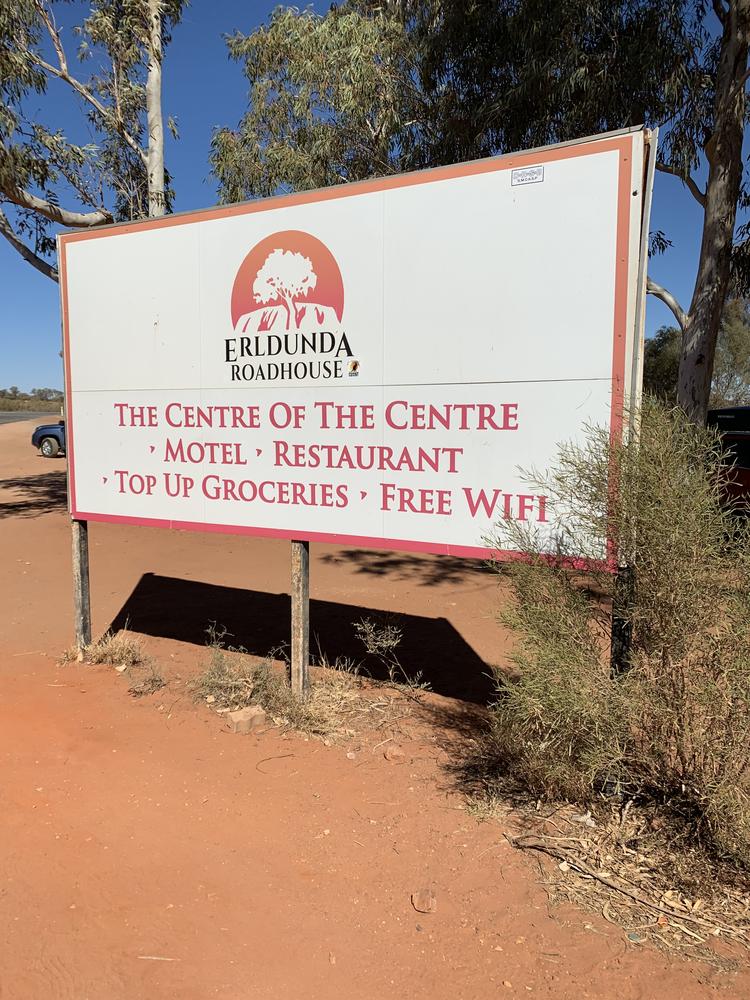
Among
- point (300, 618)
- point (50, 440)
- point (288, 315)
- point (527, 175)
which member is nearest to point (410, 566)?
point (300, 618)

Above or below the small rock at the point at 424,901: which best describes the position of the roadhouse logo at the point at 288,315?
above

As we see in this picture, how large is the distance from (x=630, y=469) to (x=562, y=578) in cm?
65

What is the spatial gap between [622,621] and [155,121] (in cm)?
1257

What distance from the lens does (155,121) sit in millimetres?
12297

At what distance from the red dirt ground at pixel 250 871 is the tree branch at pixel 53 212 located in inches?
325

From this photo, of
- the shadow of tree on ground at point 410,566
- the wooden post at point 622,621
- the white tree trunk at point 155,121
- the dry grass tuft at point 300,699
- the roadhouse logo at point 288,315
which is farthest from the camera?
the white tree trunk at point 155,121

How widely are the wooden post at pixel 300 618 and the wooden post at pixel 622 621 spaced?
2.15 m

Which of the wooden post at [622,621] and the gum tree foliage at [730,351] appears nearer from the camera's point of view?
the wooden post at [622,621]

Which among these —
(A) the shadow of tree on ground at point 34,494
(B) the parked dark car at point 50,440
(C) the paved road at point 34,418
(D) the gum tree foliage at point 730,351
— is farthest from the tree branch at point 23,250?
(C) the paved road at point 34,418

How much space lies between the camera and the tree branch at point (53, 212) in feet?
35.9

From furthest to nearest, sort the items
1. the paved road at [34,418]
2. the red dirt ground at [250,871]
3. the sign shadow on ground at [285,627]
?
the paved road at [34,418]
the sign shadow on ground at [285,627]
the red dirt ground at [250,871]

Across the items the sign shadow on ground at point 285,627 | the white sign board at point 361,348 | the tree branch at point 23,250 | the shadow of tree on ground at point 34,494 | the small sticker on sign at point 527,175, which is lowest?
the sign shadow on ground at point 285,627

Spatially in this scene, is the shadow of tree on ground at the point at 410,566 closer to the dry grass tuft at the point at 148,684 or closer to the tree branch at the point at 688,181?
the dry grass tuft at the point at 148,684

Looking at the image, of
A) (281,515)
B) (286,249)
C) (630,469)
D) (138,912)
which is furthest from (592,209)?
(138,912)
